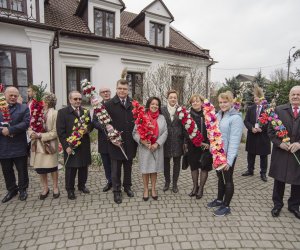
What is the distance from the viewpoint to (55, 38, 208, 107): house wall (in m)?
11.1

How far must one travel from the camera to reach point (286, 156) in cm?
370

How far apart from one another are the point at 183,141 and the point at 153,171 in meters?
0.90

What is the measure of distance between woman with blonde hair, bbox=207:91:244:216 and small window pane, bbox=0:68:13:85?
862 centimetres

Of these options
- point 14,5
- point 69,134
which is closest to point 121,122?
point 69,134

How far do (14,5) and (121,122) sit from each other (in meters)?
8.01

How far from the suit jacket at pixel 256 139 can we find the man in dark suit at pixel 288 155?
1.78m

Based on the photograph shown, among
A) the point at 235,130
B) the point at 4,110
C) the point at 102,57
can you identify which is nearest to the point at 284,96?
the point at 102,57

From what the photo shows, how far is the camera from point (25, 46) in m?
8.96

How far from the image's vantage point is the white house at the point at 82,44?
8.91 meters

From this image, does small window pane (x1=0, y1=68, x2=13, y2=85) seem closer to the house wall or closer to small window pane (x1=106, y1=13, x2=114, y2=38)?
the house wall

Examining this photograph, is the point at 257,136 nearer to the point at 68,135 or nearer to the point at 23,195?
the point at 68,135

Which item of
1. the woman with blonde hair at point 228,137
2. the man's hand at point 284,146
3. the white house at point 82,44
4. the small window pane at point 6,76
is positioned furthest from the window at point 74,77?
the man's hand at point 284,146

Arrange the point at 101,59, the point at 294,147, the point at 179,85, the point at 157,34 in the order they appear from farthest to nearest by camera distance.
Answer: the point at 157,34, the point at 101,59, the point at 179,85, the point at 294,147

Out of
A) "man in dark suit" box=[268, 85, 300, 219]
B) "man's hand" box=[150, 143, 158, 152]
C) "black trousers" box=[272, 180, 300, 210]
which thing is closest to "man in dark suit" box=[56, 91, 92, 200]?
"man's hand" box=[150, 143, 158, 152]
